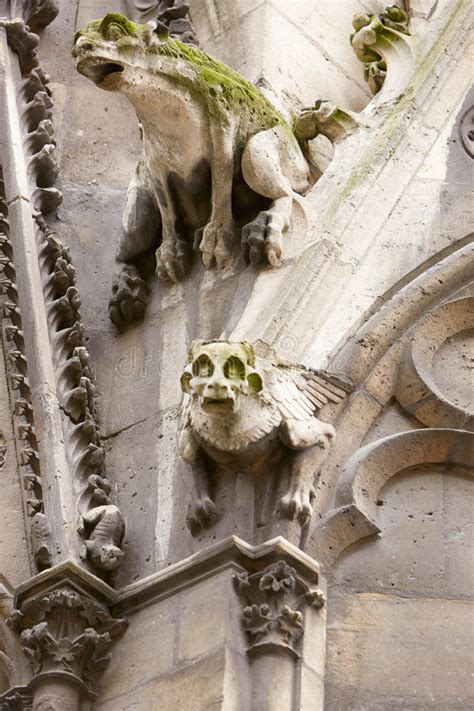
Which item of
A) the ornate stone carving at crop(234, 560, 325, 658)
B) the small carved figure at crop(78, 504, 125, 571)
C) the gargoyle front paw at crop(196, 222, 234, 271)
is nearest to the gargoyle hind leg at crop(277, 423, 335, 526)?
the ornate stone carving at crop(234, 560, 325, 658)

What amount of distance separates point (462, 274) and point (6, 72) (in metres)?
2.60

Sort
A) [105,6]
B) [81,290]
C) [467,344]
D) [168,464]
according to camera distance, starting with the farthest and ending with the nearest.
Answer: [105,6]
[81,290]
[467,344]
[168,464]

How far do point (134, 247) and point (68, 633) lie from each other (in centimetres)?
219

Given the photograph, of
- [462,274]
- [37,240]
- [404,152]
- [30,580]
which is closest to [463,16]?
→ [404,152]

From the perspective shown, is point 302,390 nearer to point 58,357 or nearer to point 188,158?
point 58,357

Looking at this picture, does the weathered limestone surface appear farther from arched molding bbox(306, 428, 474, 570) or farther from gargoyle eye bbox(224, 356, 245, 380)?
gargoyle eye bbox(224, 356, 245, 380)

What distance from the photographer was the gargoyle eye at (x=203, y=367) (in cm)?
783

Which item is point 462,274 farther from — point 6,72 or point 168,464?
point 6,72

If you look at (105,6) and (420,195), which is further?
(105,6)

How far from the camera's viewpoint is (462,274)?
8.97m

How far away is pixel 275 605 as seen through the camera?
7645 mm

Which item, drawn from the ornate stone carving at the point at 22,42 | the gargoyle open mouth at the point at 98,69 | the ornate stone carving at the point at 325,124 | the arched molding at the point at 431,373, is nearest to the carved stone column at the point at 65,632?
the arched molding at the point at 431,373

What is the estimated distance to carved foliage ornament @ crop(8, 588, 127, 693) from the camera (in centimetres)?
778

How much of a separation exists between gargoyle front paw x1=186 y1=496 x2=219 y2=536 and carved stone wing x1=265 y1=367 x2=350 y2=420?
44 cm
